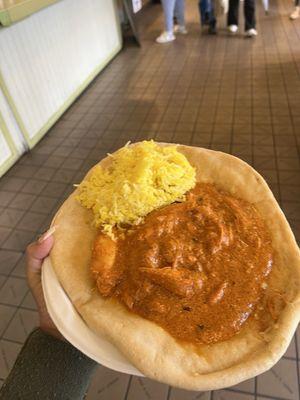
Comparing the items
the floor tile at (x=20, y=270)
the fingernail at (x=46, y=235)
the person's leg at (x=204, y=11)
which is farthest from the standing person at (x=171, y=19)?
the fingernail at (x=46, y=235)

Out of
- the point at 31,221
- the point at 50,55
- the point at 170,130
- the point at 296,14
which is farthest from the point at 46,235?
the point at 296,14

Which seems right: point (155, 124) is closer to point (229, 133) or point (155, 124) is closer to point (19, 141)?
point (229, 133)

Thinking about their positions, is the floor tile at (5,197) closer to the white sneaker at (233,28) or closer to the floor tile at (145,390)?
the floor tile at (145,390)

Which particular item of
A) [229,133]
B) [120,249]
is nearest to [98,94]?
[229,133]

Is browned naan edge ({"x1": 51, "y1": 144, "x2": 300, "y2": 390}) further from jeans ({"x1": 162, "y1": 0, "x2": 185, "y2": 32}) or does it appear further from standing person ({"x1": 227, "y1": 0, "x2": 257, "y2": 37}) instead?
→ jeans ({"x1": 162, "y1": 0, "x2": 185, "y2": 32})

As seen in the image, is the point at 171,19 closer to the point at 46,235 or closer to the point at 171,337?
the point at 46,235
